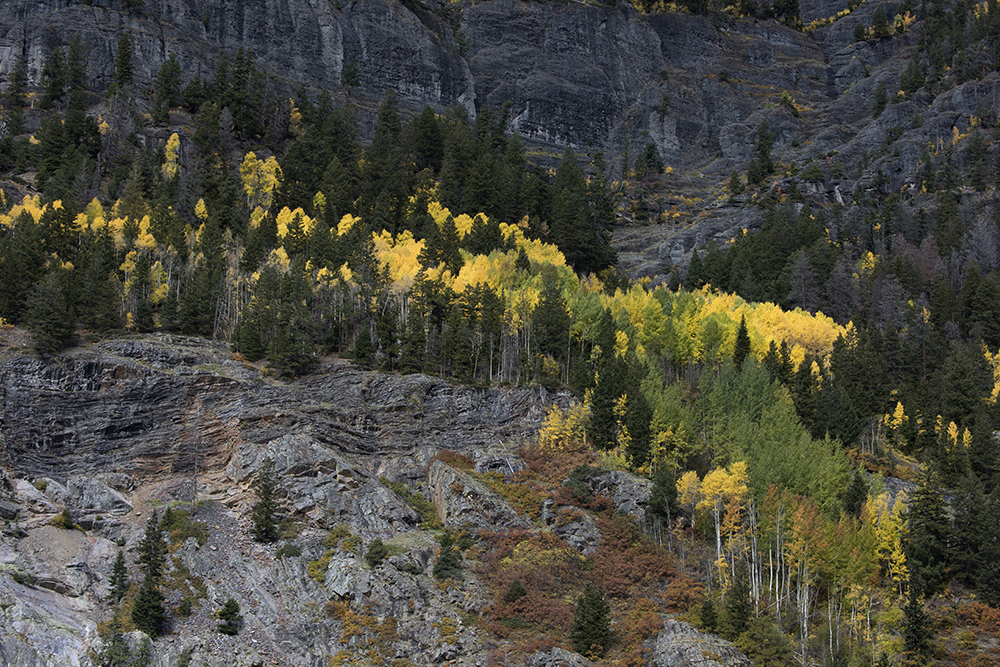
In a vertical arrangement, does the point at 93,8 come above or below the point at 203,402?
above

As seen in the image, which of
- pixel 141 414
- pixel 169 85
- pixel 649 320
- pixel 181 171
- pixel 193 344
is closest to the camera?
pixel 141 414

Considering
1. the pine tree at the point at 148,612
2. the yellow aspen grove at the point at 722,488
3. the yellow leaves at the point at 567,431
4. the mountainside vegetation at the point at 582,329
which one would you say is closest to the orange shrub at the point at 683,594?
the mountainside vegetation at the point at 582,329

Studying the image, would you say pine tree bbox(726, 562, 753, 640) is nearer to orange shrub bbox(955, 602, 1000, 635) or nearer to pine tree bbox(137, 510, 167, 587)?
orange shrub bbox(955, 602, 1000, 635)

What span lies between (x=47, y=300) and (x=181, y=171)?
33.7 m

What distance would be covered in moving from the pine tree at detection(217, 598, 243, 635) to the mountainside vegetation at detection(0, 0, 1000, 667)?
0.18 meters

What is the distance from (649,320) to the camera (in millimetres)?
79062

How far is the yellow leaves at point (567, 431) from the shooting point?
217 ft

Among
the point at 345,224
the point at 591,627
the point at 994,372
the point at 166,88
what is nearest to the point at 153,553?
the point at 591,627

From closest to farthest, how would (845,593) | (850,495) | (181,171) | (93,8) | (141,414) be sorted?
(845,593)
(850,495)
(141,414)
(181,171)
(93,8)

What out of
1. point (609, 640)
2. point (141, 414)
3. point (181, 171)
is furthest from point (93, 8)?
point (609, 640)

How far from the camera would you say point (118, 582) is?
166 feet

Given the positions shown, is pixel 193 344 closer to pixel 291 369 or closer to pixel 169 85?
pixel 291 369

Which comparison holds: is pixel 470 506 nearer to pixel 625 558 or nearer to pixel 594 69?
pixel 625 558

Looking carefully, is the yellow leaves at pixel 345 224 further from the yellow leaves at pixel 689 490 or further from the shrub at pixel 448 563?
the yellow leaves at pixel 689 490
